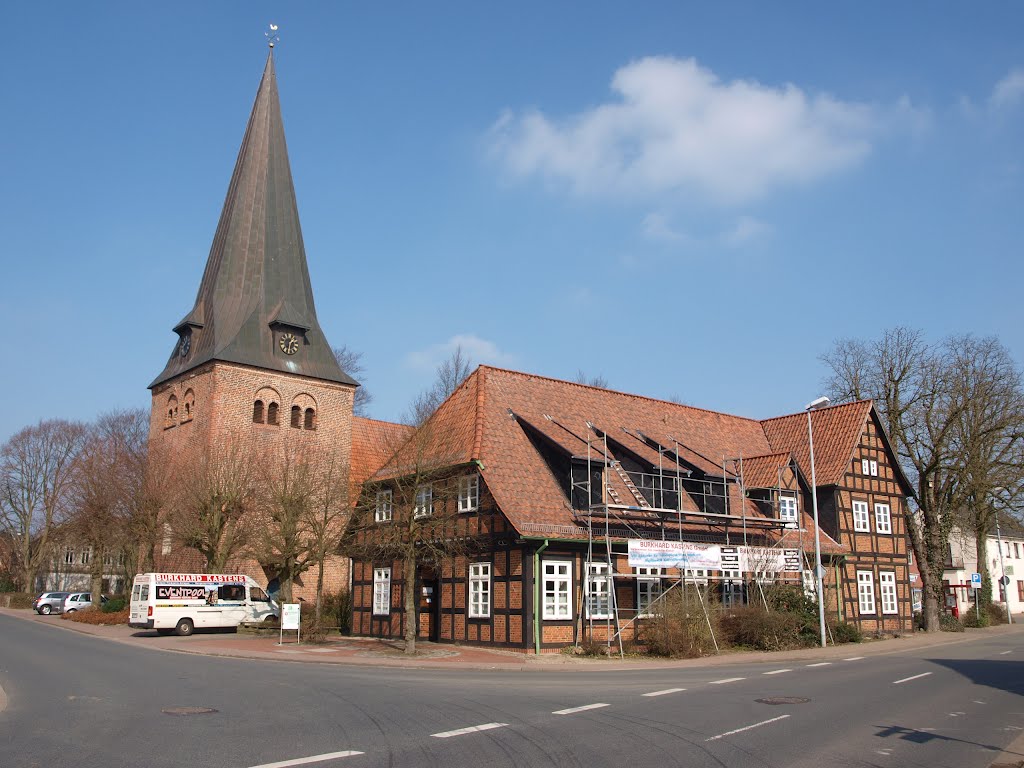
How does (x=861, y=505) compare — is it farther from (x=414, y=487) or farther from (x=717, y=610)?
(x=414, y=487)

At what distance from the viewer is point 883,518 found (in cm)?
3719

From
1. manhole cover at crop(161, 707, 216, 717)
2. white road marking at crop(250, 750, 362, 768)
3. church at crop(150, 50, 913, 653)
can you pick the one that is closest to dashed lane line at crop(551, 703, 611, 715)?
white road marking at crop(250, 750, 362, 768)

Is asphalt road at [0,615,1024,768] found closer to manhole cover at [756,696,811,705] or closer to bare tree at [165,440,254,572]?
manhole cover at [756,696,811,705]

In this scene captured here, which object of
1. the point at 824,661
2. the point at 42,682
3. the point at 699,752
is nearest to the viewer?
the point at 699,752

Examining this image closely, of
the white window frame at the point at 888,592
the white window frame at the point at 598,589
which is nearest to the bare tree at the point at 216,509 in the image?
the white window frame at the point at 598,589

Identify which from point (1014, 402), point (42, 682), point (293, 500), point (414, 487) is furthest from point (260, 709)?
point (1014, 402)

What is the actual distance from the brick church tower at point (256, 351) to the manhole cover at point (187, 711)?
95.9 feet

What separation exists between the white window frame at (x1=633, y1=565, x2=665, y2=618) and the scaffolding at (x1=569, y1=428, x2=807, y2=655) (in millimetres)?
56

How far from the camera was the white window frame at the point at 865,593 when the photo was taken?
34406 millimetres

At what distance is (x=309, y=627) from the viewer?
30.9 m

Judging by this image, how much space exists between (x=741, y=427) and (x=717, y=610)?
1573cm

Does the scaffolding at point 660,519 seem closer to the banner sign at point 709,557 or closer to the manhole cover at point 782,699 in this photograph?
the banner sign at point 709,557

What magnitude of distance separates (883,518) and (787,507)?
6.26 meters

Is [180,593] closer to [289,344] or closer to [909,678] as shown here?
[289,344]
